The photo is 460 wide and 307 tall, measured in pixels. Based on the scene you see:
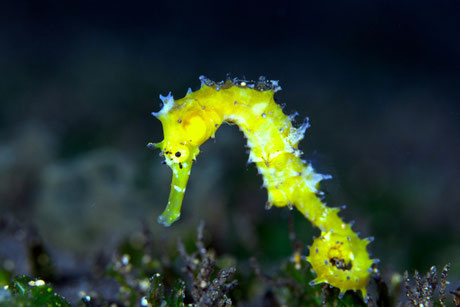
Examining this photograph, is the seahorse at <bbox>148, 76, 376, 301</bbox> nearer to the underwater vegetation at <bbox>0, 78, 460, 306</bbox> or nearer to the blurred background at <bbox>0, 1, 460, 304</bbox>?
the underwater vegetation at <bbox>0, 78, 460, 306</bbox>

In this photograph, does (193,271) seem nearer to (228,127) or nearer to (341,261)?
(341,261)

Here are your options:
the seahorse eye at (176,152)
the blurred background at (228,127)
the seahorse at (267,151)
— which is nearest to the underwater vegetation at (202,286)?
the seahorse at (267,151)

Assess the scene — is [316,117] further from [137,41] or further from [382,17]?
[137,41]

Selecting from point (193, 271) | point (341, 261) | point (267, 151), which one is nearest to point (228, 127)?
point (193, 271)

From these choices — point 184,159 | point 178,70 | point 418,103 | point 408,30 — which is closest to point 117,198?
point 184,159

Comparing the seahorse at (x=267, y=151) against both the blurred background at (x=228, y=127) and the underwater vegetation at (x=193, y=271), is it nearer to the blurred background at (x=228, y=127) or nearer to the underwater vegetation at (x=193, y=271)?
the underwater vegetation at (x=193, y=271)

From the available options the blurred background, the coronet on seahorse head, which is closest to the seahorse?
the coronet on seahorse head
